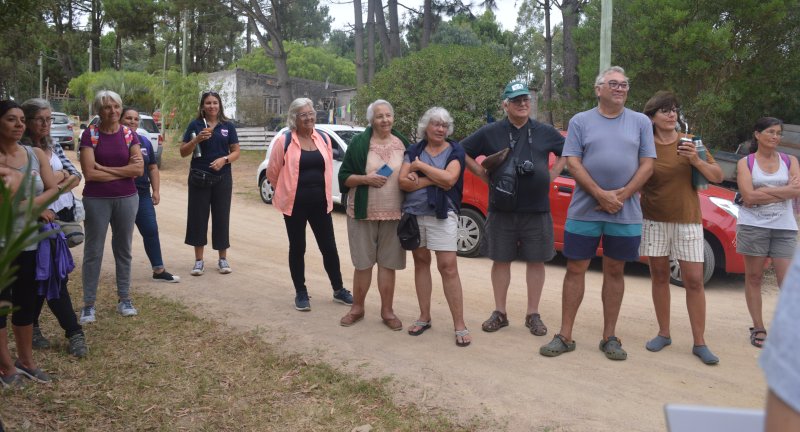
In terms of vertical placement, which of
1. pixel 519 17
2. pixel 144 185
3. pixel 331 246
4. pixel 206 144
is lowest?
pixel 331 246

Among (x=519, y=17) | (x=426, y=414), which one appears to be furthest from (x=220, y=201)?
(x=519, y=17)

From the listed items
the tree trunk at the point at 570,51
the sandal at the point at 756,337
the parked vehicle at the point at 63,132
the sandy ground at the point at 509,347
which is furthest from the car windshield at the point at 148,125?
the sandal at the point at 756,337

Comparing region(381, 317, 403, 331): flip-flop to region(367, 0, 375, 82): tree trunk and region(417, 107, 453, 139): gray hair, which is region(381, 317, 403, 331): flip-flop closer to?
region(417, 107, 453, 139): gray hair

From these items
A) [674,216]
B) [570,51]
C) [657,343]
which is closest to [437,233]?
[674,216]

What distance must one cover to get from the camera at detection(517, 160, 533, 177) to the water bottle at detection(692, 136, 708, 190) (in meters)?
1.16

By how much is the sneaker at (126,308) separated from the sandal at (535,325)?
3367 millimetres

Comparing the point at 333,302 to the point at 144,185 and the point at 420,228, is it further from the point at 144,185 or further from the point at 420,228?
the point at 144,185

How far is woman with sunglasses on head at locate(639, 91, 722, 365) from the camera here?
4895 mm

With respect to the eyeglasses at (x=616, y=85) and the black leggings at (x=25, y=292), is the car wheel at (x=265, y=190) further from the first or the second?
the eyeglasses at (x=616, y=85)

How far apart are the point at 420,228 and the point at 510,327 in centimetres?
120

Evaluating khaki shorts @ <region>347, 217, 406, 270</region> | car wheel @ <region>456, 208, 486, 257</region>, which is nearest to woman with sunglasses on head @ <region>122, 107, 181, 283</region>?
khaki shorts @ <region>347, 217, 406, 270</region>

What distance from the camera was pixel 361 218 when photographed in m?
5.39

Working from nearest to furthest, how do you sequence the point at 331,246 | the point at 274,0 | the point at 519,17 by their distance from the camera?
1. the point at 331,246
2. the point at 274,0
3. the point at 519,17

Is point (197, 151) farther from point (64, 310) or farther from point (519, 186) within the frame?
point (519, 186)
